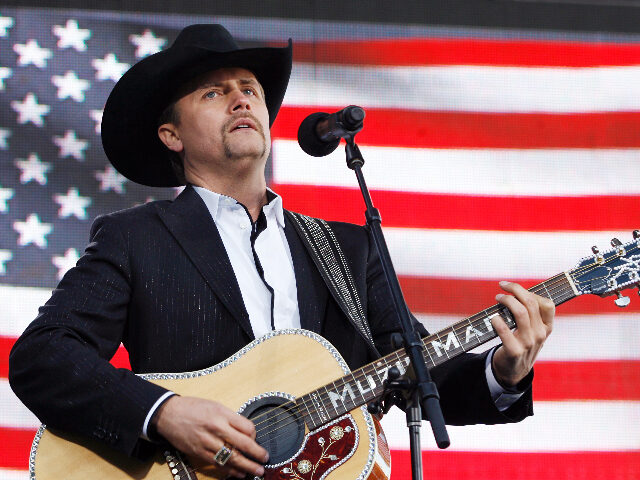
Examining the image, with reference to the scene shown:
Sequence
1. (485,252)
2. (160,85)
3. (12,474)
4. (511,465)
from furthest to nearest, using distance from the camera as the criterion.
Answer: (485,252), (511,465), (12,474), (160,85)

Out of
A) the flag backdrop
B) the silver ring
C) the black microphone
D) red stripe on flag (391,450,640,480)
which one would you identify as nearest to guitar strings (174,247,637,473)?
the silver ring

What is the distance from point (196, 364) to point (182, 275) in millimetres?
296

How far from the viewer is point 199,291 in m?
2.68

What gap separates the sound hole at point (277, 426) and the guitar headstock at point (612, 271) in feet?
3.09

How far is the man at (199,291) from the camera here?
7.73 ft

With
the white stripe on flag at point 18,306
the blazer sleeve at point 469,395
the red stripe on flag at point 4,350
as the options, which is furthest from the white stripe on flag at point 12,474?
the blazer sleeve at point 469,395

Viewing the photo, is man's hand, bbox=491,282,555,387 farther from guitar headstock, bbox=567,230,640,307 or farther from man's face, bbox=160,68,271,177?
man's face, bbox=160,68,271,177

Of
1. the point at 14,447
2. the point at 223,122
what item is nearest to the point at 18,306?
the point at 14,447

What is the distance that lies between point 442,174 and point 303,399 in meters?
2.28

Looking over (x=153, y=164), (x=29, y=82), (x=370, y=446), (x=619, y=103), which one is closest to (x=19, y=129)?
(x=29, y=82)

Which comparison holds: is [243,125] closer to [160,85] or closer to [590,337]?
[160,85]

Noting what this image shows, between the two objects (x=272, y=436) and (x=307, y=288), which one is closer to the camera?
(x=272, y=436)

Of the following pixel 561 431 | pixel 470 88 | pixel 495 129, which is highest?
pixel 470 88

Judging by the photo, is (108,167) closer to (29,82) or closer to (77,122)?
(77,122)
